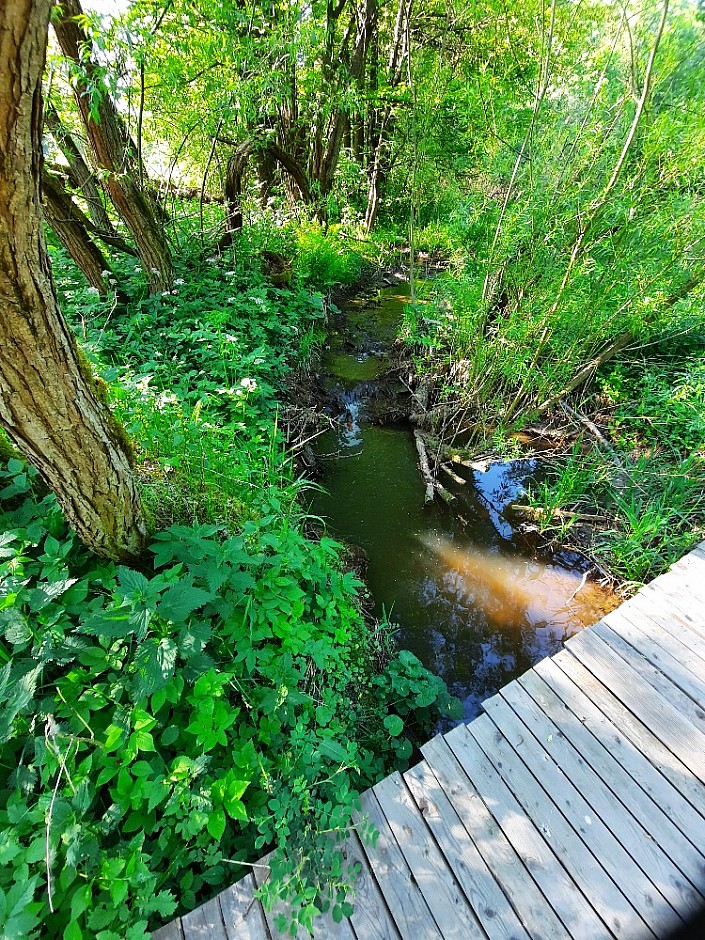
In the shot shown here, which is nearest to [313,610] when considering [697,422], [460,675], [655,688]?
[460,675]

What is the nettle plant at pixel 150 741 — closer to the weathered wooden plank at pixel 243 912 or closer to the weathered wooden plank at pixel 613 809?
the weathered wooden plank at pixel 243 912

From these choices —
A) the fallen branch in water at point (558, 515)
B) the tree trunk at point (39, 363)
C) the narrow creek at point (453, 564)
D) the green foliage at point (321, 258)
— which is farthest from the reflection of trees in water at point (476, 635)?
the green foliage at point (321, 258)

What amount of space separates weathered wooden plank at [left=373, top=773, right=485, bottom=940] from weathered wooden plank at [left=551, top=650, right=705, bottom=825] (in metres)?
0.95

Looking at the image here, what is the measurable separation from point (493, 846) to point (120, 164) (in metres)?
4.82

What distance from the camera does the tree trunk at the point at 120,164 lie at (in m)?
2.68

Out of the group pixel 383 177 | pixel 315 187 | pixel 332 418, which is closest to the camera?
pixel 332 418

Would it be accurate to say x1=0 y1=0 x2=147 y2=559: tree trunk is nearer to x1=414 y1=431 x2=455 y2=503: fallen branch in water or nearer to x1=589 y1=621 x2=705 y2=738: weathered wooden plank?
x1=589 y1=621 x2=705 y2=738: weathered wooden plank

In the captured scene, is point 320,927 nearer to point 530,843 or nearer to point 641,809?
point 530,843

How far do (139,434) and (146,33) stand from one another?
2.51 m

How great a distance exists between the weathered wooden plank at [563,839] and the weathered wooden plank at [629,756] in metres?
0.34

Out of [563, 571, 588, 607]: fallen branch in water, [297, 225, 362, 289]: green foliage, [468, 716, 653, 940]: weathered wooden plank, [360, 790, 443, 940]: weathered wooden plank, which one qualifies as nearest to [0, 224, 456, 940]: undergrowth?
[360, 790, 443, 940]: weathered wooden plank

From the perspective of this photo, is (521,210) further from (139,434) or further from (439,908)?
(439,908)

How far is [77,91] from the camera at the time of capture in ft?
9.35

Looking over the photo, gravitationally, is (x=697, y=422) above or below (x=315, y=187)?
below
